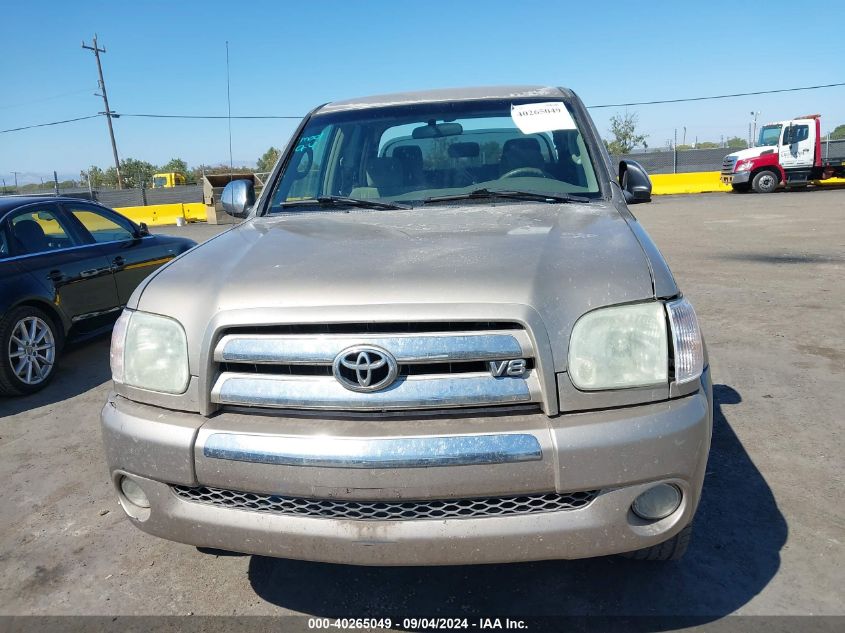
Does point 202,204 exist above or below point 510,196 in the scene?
below

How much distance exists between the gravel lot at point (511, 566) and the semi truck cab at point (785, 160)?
21.2 m

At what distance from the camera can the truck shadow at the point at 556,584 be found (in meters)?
2.35

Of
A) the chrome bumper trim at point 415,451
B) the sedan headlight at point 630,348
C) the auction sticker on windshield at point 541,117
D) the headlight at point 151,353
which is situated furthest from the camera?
the auction sticker on windshield at point 541,117

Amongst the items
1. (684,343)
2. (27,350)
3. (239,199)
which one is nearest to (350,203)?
(239,199)

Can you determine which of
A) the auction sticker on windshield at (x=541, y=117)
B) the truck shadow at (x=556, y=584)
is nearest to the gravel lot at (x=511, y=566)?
the truck shadow at (x=556, y=584)

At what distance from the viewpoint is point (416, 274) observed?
2.08 m

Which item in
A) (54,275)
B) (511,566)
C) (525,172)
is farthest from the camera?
(54,275)

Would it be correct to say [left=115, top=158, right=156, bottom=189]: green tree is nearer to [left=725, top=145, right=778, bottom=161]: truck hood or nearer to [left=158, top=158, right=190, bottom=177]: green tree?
[left=158, top=158, right=190, bottom=177]: green tree

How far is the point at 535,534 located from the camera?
1903mm

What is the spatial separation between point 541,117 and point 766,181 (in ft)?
77.7

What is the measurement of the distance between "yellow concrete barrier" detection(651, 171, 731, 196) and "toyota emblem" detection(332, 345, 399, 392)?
26638mm

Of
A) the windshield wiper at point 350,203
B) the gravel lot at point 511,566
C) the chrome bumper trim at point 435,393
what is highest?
the windshield wiper at point 350,203

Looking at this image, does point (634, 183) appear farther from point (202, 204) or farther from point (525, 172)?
point (202, 204)

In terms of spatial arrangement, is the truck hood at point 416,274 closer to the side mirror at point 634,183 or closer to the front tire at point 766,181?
the side mirror at point 634,183
